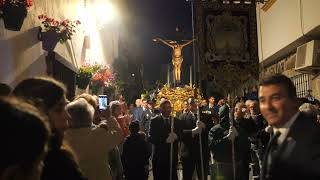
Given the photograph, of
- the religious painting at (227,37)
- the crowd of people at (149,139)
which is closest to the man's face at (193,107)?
the crowd of people at (149,139)

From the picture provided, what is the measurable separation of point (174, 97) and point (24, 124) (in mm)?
16289

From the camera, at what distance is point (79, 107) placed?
4.40m

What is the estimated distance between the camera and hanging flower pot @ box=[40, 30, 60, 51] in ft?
27.3

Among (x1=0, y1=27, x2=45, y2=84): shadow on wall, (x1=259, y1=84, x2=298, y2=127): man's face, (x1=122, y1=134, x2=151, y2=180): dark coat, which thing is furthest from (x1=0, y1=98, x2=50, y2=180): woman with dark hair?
(x1=122, y1=134, x2=151, y2=180): dark coat

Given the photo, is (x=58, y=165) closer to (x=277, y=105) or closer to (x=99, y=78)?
(x=277, y=105)

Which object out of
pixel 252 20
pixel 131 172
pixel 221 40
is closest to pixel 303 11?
pixel 252 20

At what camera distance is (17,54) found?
7035 millimetres

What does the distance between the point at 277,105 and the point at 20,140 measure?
1983mm

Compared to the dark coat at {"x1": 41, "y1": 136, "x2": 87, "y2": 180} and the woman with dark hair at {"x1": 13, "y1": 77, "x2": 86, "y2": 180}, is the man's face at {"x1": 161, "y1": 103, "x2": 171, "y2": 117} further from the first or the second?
the dark coat at {"x1": 41, "y1": 136, "x2": 87, "y2": 180}

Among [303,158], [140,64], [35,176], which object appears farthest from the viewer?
[140,64]

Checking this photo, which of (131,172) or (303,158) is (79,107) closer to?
(303,158)

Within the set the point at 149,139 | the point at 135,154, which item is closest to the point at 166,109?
the point at 149,139

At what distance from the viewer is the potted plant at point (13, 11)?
5.97 m

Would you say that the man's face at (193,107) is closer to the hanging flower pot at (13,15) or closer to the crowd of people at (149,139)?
the crowd of people at (149,139)
